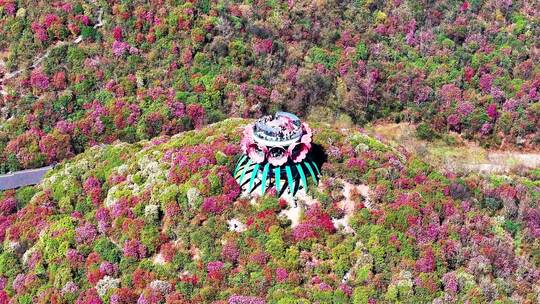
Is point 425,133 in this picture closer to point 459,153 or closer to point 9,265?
point 459,153

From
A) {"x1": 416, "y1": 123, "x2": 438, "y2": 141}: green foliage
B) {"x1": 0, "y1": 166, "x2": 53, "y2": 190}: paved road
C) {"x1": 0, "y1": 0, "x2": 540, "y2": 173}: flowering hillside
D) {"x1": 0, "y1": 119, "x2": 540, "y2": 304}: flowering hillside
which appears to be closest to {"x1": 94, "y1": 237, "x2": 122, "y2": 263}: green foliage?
{"x1": 0, "y1": 119, "x2": 540, "y2": 304}: flowering hillside

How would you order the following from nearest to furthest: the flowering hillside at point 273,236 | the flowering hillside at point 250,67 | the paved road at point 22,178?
1. the flowering hillside at point 273,236
2. the paved road at point 22,178
3. the flowering hillside at point 250,67

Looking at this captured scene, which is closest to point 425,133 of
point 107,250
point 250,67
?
point 250,67

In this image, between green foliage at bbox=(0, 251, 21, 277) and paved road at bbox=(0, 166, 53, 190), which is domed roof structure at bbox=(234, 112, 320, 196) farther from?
paved road at bbox=(0, 166, 53, 190)

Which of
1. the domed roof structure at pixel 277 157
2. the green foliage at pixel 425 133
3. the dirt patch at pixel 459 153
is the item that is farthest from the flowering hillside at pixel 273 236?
the green foliage at pixel 425 133

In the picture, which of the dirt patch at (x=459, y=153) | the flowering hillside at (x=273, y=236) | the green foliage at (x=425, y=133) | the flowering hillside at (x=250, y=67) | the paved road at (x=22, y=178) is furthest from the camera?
the green foliage at (x=425, y=133)

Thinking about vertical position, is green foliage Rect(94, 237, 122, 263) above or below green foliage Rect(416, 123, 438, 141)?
above

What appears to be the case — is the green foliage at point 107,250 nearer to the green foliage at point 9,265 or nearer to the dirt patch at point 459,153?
the green foliage at point 9,265
